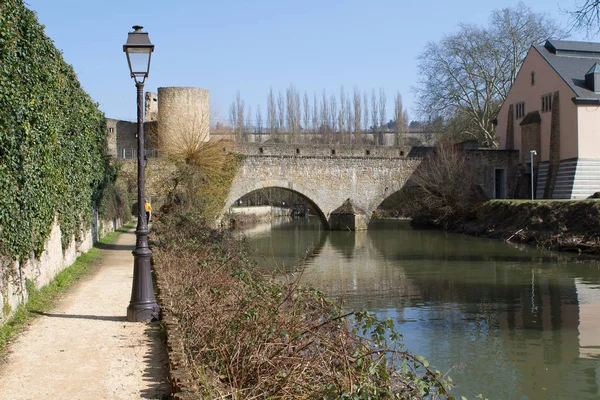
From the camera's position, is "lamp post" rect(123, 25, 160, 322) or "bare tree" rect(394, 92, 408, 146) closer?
"lamp post" rect(123, 25, 160, 322)

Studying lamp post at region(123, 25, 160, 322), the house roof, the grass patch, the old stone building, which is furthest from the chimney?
lamp post at region(123, 25, 160, 322)

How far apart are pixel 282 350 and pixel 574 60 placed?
2973 cm

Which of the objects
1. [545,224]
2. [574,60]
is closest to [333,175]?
[545,224]

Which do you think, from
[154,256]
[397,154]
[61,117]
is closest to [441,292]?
[154,256]

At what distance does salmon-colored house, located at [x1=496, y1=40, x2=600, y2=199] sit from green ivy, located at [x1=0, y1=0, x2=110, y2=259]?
21980mm

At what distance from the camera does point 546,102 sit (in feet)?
99.0

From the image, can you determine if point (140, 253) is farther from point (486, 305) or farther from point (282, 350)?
point (486, 305)

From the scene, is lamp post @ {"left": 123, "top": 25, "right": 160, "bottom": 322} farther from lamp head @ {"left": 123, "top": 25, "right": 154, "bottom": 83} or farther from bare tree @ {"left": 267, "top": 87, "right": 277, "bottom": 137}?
bare tree @ {"left": 267, "top": 87, "right": 277, "bottom": 137}

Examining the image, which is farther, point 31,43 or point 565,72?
point 565,72

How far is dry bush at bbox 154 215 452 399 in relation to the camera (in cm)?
432

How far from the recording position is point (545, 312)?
10578 millimetres

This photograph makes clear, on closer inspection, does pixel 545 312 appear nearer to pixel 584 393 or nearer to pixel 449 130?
pixel 584 393

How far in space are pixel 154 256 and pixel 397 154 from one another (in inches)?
912

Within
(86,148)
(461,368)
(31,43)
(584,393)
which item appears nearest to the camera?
(584,393)
